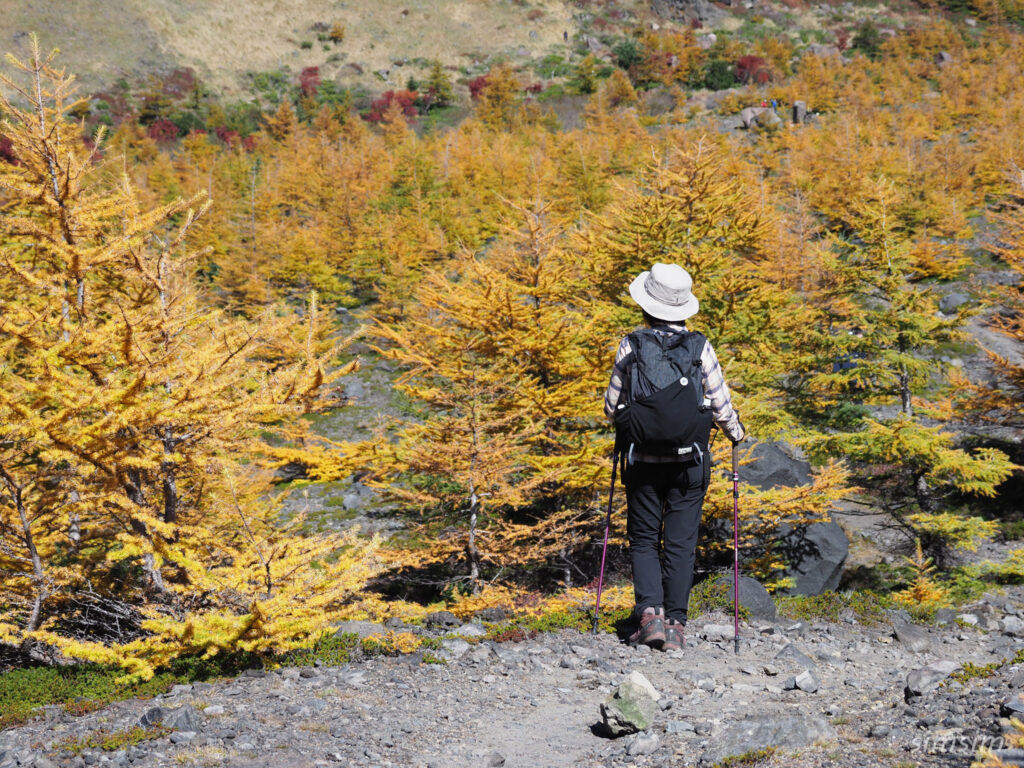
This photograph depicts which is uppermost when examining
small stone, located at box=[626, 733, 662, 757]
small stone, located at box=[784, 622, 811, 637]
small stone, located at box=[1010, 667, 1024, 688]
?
small stone, located at box=[1010, 667, 1024, 688]

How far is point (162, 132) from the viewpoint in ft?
224

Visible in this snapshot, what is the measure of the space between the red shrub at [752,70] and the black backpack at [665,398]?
8105 centimetres

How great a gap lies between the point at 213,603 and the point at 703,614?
15.3ft

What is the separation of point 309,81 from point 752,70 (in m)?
54.7

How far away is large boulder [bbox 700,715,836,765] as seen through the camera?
128 inches

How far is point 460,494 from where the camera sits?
9695mm

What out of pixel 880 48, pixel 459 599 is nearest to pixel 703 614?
pixel 459 599

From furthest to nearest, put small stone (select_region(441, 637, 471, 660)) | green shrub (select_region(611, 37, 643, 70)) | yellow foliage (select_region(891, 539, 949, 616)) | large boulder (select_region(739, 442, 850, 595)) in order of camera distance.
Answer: green shrub (select_region(611, 37, 643, 70)), large boulder (select_region(739, 442, 850, 595)), yellow foliage (select_region(891, 539, 949, 616)), small stone (select_region(441, 637, 471, 660))

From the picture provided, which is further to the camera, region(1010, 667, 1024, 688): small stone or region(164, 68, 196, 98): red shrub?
region(164, 68, 196, 98): red shrub

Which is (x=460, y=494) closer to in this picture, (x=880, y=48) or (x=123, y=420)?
(x=123, y=420)

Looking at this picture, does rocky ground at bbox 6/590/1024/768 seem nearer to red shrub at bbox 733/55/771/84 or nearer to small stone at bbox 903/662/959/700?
small stone at bbox 903/662/959/700

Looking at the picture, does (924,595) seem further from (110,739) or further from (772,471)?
(110,739)

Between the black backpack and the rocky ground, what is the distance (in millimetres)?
1561

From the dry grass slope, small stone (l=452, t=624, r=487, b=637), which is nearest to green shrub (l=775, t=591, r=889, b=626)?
small stone (l=452, t=624, r=487, b=637)
